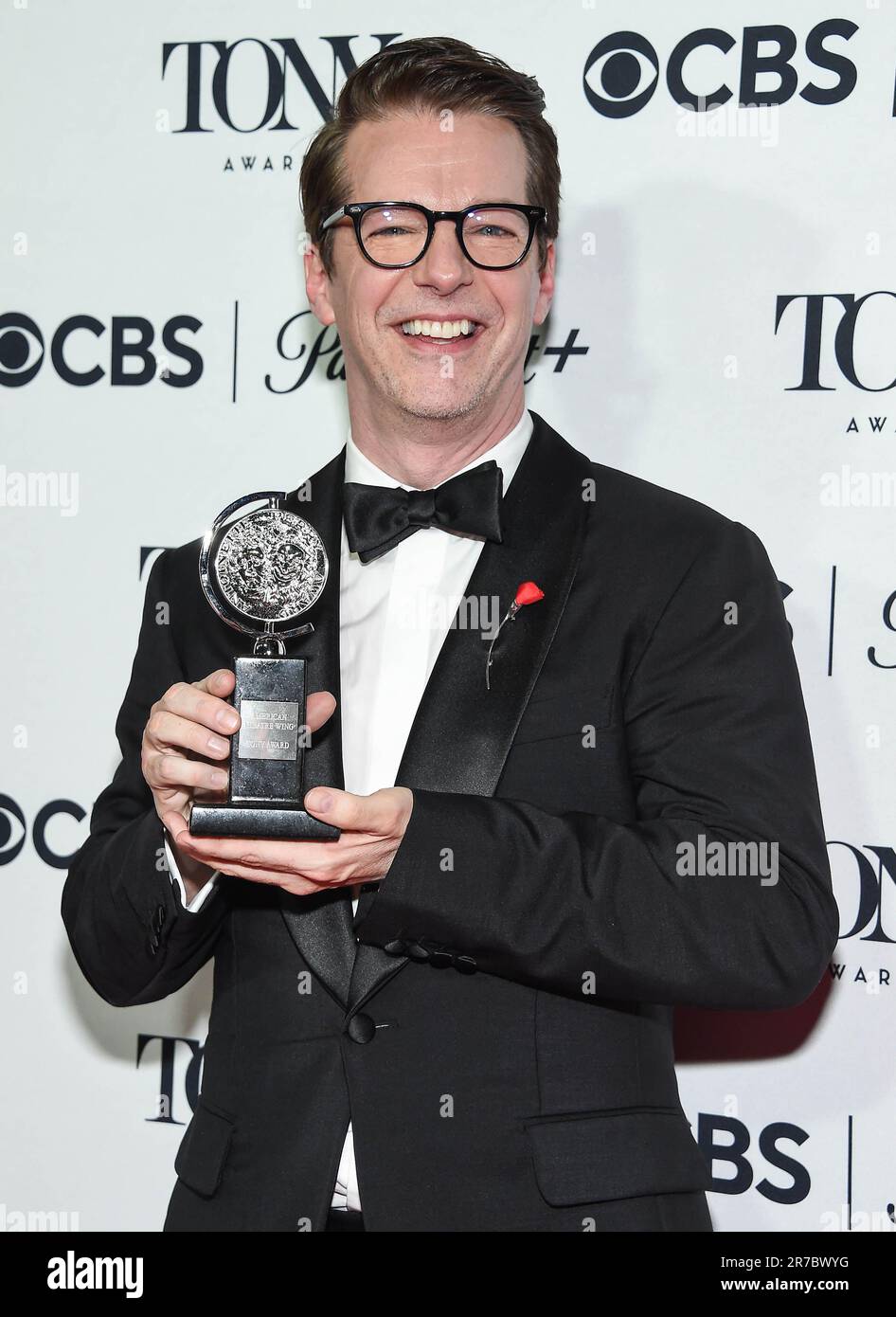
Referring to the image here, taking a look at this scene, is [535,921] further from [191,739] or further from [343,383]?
[343,383]

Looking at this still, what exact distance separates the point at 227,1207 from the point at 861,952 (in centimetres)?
102

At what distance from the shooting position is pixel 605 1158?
1.52 metres

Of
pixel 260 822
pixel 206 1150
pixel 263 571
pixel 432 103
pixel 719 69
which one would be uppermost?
pixel 719 69

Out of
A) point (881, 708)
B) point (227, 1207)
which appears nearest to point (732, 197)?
point (881, 708)

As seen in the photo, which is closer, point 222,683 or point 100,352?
point 222,683

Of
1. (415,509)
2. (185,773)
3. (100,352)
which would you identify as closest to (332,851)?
(185,773)

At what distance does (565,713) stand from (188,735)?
0.44 m

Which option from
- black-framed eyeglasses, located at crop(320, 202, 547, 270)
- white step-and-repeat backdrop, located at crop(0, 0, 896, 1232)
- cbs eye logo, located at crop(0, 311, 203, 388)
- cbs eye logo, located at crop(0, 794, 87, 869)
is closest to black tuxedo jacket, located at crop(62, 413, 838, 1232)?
black-framed eyeglasses, located at crop(320, 202, 547, 270)

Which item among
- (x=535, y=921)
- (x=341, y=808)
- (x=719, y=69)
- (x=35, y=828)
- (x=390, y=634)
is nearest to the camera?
(x=341, y=808)

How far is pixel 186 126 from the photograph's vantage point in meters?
2.32

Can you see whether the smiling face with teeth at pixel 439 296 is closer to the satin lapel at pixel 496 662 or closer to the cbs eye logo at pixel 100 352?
the satin lapel at pixel 496 662

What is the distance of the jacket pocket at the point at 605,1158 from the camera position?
4.93ft

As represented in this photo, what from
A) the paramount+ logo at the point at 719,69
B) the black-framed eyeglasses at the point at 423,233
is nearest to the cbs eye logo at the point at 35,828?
the black-framed eyeglasses at the point at 423,233

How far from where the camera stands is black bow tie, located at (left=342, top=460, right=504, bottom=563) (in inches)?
68.0
